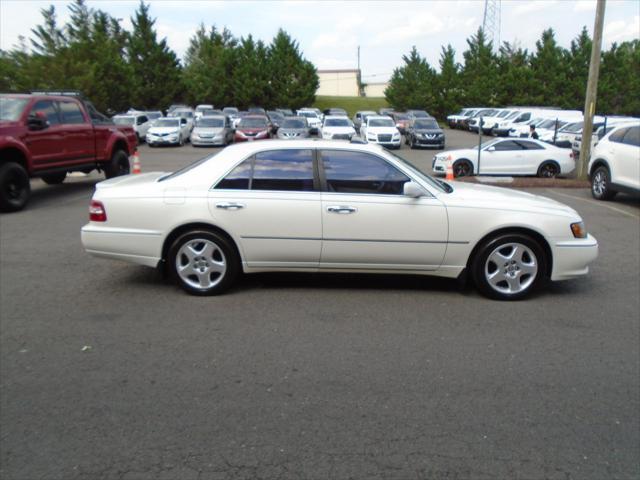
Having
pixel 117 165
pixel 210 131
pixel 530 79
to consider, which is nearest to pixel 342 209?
pixel 117 165

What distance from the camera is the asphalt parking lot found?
3197mm

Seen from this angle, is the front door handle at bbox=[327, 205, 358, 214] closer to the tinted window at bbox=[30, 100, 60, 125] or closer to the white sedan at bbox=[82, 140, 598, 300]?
the white sedan at bbox=[82, 140, 598, 300]

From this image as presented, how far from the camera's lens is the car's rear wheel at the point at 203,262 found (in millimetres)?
5773

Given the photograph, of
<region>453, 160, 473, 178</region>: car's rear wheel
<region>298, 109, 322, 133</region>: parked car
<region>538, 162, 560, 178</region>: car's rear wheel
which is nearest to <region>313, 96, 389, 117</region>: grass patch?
<region>298, 109, 322, 133</region>: parked car

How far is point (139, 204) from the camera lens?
582cm

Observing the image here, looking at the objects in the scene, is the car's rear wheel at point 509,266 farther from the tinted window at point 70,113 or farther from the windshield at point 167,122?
the windshield at point 167,122

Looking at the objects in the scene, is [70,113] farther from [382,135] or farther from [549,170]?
[382,135]

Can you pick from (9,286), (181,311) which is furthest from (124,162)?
(181,311)

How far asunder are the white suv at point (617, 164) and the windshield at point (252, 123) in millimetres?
19637

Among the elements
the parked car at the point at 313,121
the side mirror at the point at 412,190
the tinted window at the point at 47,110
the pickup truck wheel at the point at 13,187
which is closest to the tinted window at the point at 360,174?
the side mirror at the point at 412,190

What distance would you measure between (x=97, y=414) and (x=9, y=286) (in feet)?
10.7

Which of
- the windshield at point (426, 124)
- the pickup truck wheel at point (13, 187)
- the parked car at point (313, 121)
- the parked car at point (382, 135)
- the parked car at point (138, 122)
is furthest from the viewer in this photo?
the parked car at point (313, 121)

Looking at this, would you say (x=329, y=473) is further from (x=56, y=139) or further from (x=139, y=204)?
(x=56, y=139)

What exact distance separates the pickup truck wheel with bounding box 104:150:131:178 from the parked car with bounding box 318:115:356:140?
1456 centimetres
